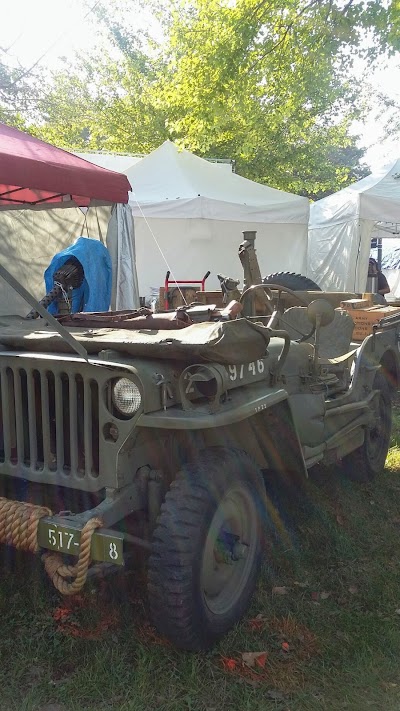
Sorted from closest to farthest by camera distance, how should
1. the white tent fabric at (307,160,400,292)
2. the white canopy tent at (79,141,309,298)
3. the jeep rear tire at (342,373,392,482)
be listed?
the jeep rear tire at (342,373,392,482) → the white canopy tent at (79,141,309,298) → the white tent fabric at (307,160,400,292)

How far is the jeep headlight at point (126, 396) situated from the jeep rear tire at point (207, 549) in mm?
420

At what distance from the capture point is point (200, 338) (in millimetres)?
2799

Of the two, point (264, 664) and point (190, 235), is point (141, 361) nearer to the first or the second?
point (264, 664)

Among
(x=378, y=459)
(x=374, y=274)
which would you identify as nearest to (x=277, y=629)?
(x=378, y=459)

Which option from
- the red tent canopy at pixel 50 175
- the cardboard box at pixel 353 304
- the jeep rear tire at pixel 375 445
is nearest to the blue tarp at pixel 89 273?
the red tent canopy at pixel 50 175

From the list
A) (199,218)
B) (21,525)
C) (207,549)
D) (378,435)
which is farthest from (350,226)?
(21,525)

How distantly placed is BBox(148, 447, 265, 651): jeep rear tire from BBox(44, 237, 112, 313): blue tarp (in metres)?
3.72

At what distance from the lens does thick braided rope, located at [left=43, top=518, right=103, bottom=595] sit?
8.09 ft

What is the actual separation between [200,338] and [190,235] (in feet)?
31.2

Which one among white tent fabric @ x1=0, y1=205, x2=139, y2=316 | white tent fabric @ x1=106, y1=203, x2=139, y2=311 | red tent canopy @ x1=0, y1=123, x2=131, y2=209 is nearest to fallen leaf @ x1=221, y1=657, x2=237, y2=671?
red tent canopy @ x1=0, y1=123, x2=131, y2=209

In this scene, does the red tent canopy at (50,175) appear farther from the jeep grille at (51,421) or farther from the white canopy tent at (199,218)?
the white canopy tent at (199,218)

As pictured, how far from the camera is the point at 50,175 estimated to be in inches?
247

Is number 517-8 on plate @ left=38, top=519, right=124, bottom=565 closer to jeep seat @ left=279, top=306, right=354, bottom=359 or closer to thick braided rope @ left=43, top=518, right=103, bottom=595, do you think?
thick braided rope @ left=43, top=518, right=103, bottom=595

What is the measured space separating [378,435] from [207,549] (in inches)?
116
